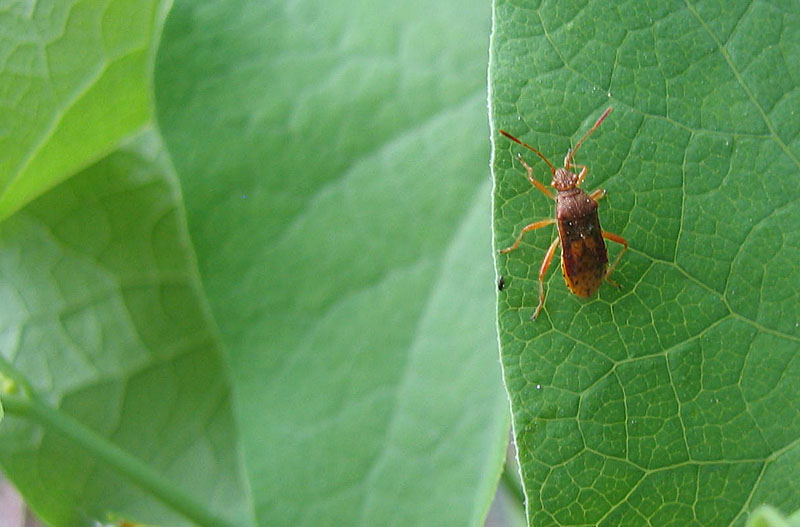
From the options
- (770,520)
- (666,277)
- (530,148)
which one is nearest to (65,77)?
(530,148)

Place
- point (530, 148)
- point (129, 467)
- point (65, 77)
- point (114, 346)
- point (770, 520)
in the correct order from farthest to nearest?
point (114, 346) → point (129, 467) → point (65, 77) → point (530, 148) → point (770, 520)

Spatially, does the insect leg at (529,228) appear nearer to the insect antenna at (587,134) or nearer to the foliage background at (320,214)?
the insect antenna at (587,134)

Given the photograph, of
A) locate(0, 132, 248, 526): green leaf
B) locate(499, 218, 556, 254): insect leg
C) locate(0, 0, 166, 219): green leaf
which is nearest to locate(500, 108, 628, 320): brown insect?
locate(499, 218, 556, 254): insect leg

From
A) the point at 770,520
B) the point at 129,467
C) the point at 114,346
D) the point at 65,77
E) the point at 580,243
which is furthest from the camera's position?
the point at 114,346

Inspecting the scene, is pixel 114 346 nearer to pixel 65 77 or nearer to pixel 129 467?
pixel 129 467

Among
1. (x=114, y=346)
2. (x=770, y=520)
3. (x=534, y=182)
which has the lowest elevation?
(x=114, y=346)

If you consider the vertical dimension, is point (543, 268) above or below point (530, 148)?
below

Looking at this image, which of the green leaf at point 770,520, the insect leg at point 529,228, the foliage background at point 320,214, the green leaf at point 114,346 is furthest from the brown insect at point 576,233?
the green leaf at point 114,346
